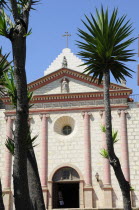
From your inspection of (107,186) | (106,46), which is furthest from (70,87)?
(106,46)

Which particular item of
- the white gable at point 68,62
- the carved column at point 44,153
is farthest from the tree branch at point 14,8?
the white gable at point 68,62

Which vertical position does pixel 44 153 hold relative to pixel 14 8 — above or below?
below

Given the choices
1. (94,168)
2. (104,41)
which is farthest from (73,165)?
(104,41)

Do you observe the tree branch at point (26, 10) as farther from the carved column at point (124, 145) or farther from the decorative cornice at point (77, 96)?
the carved column at point (124, 145)

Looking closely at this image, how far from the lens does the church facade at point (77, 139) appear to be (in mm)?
24156

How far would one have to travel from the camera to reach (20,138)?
914 cm

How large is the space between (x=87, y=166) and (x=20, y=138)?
16055 millimetres

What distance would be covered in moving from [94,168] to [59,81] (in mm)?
7053

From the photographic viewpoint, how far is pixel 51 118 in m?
26.3

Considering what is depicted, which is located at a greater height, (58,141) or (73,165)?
(58,141)

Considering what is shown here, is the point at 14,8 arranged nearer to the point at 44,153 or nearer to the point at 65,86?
the point at 44,153

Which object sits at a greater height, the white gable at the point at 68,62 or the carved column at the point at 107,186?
the white gable at the point at 68,62

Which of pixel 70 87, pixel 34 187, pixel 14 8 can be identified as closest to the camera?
pixel 14 8

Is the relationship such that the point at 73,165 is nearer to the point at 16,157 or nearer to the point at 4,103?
the point at 4,103
